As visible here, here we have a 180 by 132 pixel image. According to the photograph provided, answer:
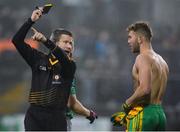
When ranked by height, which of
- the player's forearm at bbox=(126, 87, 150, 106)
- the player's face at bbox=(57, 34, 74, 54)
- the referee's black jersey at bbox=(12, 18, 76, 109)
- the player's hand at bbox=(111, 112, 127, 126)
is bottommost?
the player's hand at bbox=(111, 112, 127, 126)

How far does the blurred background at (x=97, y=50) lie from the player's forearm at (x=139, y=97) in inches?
199

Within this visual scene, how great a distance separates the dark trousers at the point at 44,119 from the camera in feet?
22.4

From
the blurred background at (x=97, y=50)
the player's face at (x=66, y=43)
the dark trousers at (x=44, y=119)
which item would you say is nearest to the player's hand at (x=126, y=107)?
the dark trousers at (x=44, y=119)

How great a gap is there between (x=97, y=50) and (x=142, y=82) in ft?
22.3

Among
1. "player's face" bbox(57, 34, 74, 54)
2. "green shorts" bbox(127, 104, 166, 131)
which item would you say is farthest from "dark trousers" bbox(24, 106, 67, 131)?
"green shorts" bbox(127, 104, 166, 131)

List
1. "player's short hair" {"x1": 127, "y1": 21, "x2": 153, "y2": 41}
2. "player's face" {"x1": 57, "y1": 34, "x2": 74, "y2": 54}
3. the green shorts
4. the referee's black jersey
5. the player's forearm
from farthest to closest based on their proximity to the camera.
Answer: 1. "player's short hair" {"x1": 127, "y1": 21, "x2": 153, "y2": 41}
2. the green shorts
3. the player's forearm
4. "player's face" {"x1": 57, "y1": 34, "x2": 74, "y2": 54}
5. the referee's black jersey

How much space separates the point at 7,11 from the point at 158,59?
714 cm

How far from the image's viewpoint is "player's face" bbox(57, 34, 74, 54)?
6922 mm

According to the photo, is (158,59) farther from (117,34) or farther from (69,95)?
(117,34)

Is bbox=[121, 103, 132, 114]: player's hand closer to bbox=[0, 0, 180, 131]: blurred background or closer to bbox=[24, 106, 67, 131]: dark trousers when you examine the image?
bbox=[24, 106, 67, 131]: dark trousers

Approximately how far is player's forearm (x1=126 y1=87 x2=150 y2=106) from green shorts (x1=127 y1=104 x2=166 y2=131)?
0.11 m

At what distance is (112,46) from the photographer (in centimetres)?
1392

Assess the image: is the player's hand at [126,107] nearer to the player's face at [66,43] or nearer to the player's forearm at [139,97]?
the player's forearm at [139,97]

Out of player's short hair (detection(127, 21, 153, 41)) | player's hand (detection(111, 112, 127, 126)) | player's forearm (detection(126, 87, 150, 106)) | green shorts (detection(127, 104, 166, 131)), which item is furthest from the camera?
player's hand (detection(111, 112, 127, 126))
